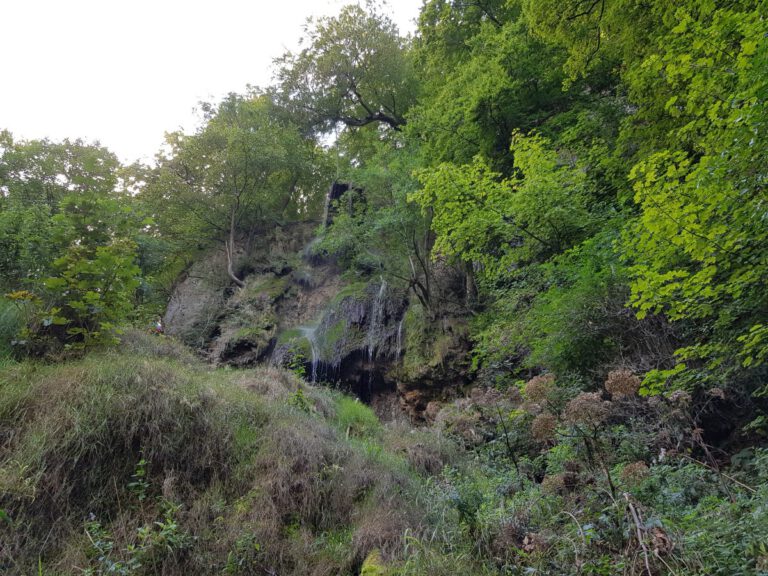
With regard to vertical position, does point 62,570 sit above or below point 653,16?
below

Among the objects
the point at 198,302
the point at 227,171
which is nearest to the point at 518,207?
the point at 227,171

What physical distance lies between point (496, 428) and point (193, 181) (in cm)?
1625

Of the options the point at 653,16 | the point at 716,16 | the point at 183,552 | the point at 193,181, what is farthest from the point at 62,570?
the point at 193,181

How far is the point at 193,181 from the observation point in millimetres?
17234

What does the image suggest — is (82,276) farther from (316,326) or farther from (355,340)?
(316,326)

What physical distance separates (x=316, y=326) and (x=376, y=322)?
2532 millimetres

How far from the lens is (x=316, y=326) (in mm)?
13711

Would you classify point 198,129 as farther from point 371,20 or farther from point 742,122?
point 742,122

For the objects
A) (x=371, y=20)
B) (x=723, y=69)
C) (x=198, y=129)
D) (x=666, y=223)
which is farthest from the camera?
(x=198, y=129)

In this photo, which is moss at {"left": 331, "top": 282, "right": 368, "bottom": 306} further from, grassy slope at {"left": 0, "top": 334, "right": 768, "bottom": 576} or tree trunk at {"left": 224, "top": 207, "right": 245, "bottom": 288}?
grassy slope at {"left": 0, "top": 334, "right": 768, "bottom": 576}

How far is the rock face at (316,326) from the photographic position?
10711mm

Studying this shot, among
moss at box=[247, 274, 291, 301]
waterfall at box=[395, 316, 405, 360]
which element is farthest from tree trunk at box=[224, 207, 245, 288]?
waterfall at box=[395, 316, 405, 360]

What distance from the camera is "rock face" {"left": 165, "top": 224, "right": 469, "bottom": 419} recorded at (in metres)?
10.7

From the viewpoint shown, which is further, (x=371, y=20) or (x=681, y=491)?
(x=371, y=20)
